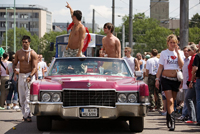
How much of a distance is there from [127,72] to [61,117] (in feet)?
7.01

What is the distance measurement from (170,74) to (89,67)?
1751mm

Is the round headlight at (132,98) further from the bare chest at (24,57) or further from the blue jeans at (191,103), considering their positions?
the bare chest at (24,57)

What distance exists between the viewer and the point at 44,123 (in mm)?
8805

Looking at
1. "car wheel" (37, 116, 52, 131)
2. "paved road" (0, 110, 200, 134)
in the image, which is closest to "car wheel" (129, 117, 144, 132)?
"paved road" (0, 110, 200, 134)

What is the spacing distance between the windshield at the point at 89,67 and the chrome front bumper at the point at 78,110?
1.42 metres

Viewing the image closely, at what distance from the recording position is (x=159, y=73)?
9789 mm

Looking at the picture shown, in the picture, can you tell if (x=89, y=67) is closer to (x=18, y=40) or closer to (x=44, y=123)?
(x=44, y=123)

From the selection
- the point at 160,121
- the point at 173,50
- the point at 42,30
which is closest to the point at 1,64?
the point at 160,121

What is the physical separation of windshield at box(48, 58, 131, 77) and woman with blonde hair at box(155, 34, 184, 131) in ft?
2.54

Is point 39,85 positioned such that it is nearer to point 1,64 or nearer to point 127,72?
point 127,72

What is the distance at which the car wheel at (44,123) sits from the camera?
28.7ft

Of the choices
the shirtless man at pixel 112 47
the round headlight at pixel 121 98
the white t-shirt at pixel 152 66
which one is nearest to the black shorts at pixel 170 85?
the round headlight at pixel 121 98

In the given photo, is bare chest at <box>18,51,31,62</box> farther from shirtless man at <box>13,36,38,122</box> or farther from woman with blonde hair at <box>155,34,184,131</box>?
woman with blonde hair at <box>155,34,184,131</box>

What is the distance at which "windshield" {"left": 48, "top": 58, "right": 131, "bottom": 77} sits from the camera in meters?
9.62
